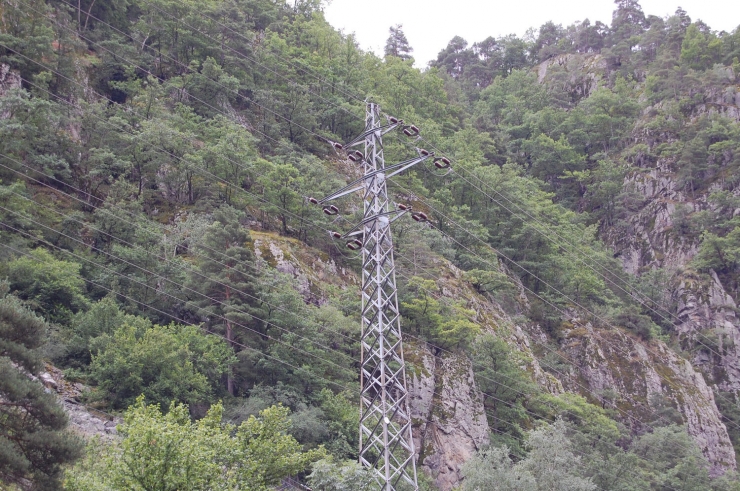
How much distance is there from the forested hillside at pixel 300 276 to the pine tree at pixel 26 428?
0.06 metres

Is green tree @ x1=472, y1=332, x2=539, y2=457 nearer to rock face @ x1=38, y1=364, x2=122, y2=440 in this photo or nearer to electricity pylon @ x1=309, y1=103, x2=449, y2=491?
electricity pylon @ x1=309, y1=103, x2=449, y2=491

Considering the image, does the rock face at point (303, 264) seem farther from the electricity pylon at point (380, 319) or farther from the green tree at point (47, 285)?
the electricity pylon at point (380, 319)

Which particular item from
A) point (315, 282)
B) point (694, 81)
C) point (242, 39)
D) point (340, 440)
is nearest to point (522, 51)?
point (694, 81)

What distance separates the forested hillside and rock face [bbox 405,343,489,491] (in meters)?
0.11

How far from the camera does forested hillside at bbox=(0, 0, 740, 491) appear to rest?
22.3m

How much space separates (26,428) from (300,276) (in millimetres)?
18816

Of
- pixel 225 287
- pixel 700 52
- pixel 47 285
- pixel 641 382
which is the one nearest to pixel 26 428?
pixel 47 285

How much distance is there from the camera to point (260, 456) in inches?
603

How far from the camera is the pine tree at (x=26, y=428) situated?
1388 centimetres

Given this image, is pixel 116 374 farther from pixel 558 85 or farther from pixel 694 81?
pixel 558 85

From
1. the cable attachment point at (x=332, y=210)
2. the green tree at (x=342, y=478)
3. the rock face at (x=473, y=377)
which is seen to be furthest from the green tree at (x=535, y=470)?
the cable attachment point at (x=332, y=210)

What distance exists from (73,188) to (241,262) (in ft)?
41.0

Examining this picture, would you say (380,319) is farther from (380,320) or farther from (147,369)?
(147,369)

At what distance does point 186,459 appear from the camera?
13180 millimetres
